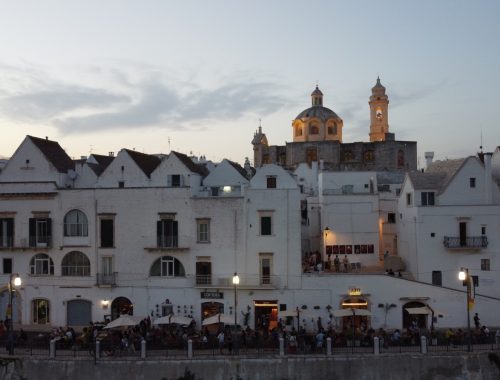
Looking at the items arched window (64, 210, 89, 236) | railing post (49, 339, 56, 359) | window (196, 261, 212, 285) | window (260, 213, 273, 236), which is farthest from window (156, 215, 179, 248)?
railing post (49, 339, 56, 359)

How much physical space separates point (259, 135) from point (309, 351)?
75.0m

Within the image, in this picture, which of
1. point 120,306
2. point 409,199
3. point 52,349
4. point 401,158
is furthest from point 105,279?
point 401,158

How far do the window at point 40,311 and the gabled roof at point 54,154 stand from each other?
29.8ft

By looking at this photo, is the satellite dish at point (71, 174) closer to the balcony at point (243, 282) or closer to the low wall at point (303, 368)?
the balcony at point (243, 282)

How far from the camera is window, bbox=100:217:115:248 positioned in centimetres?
Answer: 4594

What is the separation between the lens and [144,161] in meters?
49.5

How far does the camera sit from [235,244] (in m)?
44.8

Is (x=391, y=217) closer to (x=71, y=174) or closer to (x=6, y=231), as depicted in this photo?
(x=71, y=174)

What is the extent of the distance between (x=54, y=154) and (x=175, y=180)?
29.6 feet

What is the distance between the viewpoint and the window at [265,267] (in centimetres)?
4434

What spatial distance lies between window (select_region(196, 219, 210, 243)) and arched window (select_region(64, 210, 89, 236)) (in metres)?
7.66

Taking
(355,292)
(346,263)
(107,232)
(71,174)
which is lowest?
(355,292)

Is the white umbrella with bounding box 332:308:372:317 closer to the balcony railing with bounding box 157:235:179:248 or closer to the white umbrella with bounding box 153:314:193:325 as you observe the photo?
the white umbrella with bounding box 153:314:193:325

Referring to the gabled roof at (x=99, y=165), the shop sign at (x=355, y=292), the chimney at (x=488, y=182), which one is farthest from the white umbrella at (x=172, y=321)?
the chimney at (x=488, y=182)
